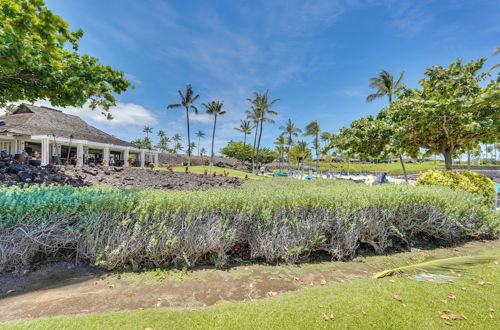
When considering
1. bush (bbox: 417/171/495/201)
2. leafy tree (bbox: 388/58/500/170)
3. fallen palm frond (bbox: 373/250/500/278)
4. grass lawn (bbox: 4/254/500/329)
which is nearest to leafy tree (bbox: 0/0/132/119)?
grass lawn (bbox: 4/254/500/329)

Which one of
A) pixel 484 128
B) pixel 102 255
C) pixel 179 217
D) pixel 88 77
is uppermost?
pixel 88 77

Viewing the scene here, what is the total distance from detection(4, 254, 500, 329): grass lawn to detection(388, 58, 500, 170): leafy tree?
6.64 m

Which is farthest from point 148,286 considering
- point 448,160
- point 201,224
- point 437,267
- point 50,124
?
point 50,124

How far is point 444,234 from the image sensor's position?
5.41 m

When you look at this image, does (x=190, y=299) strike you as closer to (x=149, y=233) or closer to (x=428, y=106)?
(x=149, y=233)

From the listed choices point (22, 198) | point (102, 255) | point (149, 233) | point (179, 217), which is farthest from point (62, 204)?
point (179, 217)

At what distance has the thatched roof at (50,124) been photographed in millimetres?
22095

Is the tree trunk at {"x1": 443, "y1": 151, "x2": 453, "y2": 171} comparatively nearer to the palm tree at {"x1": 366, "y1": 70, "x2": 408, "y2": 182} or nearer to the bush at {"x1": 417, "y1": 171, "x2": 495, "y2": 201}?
the bush at {"x1": 417, "y1": 171, "x2": 495, "y2": 201}

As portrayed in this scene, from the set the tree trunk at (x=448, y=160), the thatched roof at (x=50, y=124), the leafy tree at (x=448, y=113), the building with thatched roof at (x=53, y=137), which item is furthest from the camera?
the thatched roof at (x=50, y=124)

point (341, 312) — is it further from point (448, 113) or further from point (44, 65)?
point (44, 65)

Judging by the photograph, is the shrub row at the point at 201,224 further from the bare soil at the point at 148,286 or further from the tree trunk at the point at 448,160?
the tree trunk at the point at 448,160

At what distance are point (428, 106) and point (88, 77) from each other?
12479mm

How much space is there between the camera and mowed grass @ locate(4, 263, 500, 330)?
7.57 feet

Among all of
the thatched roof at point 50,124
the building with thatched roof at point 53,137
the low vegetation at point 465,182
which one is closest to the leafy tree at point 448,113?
the low vegetation at point 465,182
